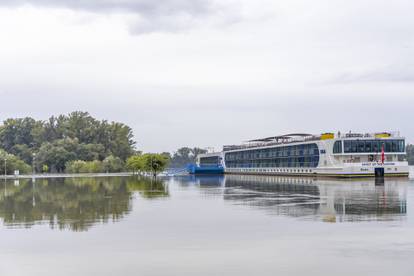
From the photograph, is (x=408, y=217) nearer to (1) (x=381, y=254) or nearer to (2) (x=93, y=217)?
(1) (x=381, y=254)

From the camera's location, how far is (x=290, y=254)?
20062 millimetres

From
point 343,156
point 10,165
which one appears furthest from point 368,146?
point 10,165

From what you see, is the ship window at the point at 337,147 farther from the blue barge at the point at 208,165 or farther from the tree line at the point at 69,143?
the tree line at the point at 69,143

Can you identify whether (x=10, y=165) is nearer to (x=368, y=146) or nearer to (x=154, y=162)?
(x=154, y=162)

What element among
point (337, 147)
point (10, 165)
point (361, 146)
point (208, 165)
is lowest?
point (208, 165)

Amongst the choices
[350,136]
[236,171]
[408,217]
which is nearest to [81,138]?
[236,171]

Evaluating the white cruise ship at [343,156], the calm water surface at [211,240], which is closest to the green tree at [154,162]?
the white cruise ship at [343,156]

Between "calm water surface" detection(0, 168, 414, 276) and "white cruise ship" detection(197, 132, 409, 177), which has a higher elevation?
"white cruise ship" detection(197, 132, 409, 177)

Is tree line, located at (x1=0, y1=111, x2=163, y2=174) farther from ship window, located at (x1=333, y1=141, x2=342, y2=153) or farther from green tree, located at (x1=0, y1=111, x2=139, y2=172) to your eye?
ship window, located at (x1=333, y1=141, x2=342, y2=153)

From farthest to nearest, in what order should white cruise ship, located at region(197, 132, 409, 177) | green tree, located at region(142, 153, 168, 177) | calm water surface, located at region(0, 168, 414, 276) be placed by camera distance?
green tree, located at region(142, 153, 168, 177) < white cruise ship, located at region(197, 132, 409, 177) < calm water surface, located at region(0, 168, 414, 276)

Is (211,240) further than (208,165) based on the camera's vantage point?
No

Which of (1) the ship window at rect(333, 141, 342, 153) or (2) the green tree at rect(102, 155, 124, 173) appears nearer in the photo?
(1) the ship window at rect(333, 141, 342, 153)

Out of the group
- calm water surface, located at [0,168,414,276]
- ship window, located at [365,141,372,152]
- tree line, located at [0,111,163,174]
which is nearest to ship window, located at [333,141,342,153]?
ship window, located at [365,141,372,152]

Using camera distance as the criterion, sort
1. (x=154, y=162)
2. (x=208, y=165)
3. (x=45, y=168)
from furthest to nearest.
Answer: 1. (x=208, y=165)
2. (x=45, y=168)
3. (x=154, y=162)
